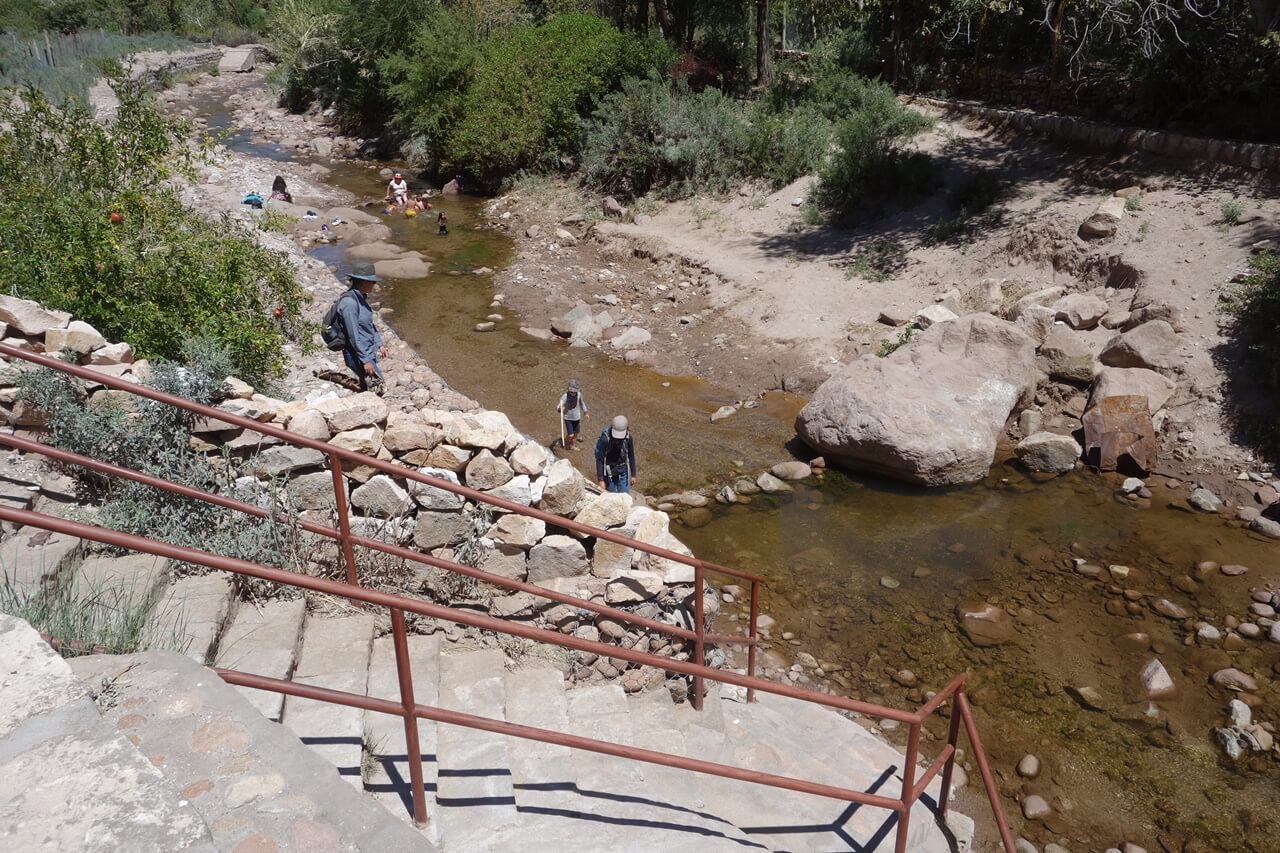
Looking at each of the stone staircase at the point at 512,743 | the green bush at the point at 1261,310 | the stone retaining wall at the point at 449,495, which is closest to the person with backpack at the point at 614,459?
the stone retaining wall at the point at 449,495

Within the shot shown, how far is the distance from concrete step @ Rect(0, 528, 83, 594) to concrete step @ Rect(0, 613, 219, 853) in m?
1.48

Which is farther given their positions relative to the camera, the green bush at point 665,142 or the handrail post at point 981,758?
the green bush at point 665,142

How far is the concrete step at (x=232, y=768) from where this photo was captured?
2595 mm

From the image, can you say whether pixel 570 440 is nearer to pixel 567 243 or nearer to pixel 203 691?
pixel 203 691

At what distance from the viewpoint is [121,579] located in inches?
174

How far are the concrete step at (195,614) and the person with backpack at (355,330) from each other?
450 centimetres

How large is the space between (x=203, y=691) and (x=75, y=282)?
5782 mm

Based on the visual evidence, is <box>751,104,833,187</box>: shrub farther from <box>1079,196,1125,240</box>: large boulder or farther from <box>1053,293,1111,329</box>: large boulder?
<box>1053,293,1111,329</box>: large boulder

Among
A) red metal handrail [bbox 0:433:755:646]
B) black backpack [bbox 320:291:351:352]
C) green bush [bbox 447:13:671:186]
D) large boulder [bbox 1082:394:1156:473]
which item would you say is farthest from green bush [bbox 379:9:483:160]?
red metal handrail [bbox 0:433:755:646]

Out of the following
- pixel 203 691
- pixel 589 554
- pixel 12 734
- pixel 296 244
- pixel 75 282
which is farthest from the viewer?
pixel 296 244

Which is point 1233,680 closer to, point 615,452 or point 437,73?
point 615,452

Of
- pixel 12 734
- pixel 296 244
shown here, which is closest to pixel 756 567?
pixel 12 734

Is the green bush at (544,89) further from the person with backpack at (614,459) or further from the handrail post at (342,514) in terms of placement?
the handrail post at (342,514)

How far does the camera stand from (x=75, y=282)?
7355 mm
